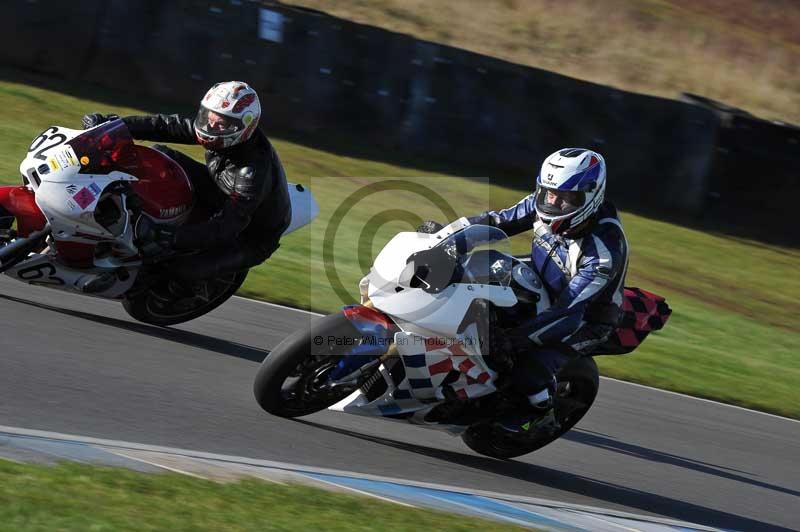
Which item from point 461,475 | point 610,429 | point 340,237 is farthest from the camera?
point 340,237

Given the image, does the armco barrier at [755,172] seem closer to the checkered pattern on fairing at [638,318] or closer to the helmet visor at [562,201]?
the checkered pattern on fairing at [638,318]

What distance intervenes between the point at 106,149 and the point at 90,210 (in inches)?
17.3

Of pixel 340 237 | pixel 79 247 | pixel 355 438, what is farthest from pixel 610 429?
pixel 340 237

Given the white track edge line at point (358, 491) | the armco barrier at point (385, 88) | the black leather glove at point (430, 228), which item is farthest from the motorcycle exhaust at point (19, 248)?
the armco barrier at point (385, 88)

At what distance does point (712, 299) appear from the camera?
13.9m

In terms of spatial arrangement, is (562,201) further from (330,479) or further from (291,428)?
(330,479)

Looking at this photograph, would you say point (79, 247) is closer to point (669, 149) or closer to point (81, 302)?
point (81, 302)

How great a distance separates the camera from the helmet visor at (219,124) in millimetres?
7086

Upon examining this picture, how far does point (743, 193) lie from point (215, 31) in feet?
26.7

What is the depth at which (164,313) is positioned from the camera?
7668 millimetres

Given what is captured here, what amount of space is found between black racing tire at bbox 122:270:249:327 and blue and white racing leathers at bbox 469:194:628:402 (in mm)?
2105

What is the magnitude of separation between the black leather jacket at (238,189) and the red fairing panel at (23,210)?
0.85 m

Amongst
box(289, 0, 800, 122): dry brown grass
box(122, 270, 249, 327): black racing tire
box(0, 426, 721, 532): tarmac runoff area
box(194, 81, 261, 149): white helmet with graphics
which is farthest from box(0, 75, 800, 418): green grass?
box(289, 0, 800, 122): dry brown grass

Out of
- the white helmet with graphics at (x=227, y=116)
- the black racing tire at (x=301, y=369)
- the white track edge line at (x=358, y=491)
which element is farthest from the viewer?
the white helmet with graphics at (x=227, y=116)
